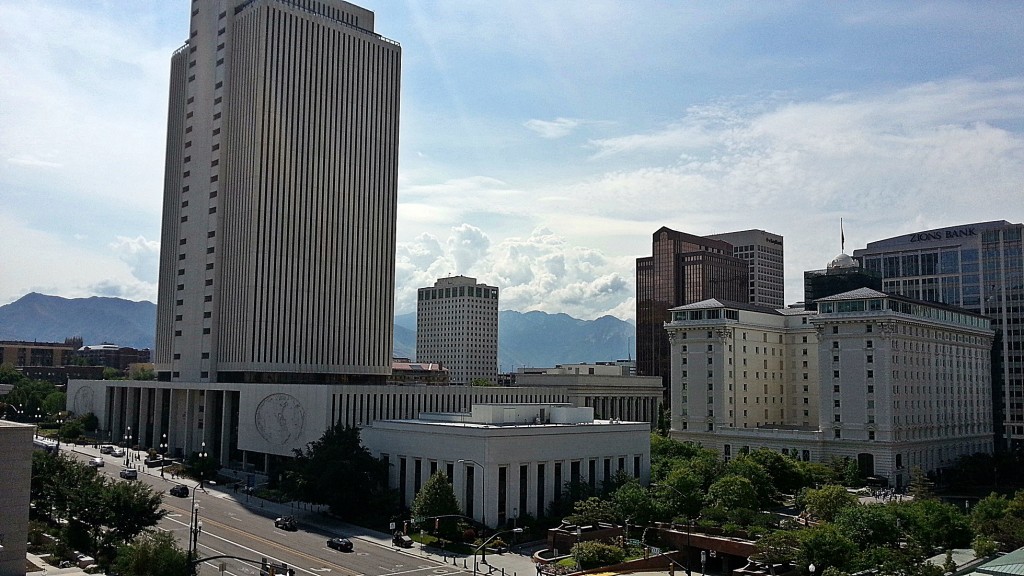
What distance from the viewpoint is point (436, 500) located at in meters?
91.8

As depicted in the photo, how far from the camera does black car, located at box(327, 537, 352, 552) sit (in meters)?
84.1

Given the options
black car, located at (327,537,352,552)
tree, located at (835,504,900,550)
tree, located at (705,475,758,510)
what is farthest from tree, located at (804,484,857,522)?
black car, located at (327,537,352,552)

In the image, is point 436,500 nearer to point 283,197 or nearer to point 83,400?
point 283,197

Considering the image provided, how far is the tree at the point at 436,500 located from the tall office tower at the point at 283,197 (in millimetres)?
67568

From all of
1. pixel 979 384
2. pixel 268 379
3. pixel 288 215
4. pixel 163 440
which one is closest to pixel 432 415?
pixel 268 379

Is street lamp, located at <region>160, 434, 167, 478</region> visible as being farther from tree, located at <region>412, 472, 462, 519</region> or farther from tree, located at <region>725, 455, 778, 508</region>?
tree, located at <region>725, 455, 778, 508</region>

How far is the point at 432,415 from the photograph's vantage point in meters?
125

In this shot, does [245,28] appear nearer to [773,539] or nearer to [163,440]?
[163,440]

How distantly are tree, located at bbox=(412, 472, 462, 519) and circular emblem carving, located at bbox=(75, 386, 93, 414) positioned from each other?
122454mm

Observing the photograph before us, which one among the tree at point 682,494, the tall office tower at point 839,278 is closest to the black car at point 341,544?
the tree at point 682,494

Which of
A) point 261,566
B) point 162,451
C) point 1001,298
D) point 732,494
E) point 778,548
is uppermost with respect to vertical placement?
point 1001,298

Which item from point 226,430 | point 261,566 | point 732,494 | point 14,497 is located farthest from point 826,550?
point 226,430

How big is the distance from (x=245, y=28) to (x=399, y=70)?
31093 mm

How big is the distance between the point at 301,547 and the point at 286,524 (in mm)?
10842
